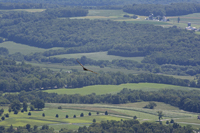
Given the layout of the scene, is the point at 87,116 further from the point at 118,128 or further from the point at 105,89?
the point at 105,89

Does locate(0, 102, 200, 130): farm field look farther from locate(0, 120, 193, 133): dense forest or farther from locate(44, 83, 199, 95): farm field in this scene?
locate(44, 83, 199, 95): farm field

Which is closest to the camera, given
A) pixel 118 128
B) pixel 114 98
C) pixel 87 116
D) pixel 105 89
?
pixel 118 128

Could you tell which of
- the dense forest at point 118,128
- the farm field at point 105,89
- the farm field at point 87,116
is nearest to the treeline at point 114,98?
the farm field at point 87,116

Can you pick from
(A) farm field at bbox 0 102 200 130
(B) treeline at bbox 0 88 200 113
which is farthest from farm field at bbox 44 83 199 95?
(A) farm field at bbox 0 102 200 130

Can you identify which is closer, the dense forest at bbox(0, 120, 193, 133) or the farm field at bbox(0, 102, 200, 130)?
→ the dense forest at bbox(0, 120, 193, 133)

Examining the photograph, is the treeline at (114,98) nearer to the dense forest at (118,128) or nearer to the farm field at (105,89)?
the farm field at (105,89)

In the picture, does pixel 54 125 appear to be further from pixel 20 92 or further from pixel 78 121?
pixel 20 92

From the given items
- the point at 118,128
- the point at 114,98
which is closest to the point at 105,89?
the point at 114,98
